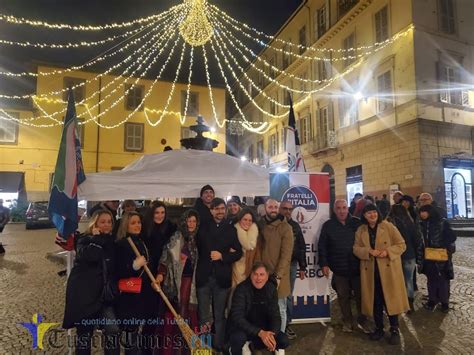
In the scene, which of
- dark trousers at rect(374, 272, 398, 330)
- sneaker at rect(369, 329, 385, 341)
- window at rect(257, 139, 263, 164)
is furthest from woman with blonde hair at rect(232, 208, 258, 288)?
window at rect(257, 139, 263, 164)

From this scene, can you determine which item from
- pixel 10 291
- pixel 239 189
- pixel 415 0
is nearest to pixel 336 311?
pixel 239 189

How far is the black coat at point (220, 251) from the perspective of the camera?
165 inches

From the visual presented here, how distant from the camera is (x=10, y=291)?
720 centimetres

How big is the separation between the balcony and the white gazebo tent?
18.1m

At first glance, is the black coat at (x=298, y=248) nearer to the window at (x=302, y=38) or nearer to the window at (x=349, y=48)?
the window at (x=349, y=48)

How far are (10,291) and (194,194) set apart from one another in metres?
4.80

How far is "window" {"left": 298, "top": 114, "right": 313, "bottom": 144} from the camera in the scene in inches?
1030

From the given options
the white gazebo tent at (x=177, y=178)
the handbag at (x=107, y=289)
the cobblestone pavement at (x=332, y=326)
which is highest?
the white gazebo tent at (x=177, y=178)

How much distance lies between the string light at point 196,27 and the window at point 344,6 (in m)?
16.9

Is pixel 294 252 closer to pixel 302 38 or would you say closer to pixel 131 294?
pixel 131 294

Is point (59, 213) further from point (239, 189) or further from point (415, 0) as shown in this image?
point (415, 0)

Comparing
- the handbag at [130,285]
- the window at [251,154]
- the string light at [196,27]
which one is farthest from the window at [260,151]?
the handbag at [130,285]

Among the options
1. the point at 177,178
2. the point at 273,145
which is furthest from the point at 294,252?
the point at 273,145

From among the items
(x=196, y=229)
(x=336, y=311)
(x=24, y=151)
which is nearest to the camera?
(x=196, y=229)
